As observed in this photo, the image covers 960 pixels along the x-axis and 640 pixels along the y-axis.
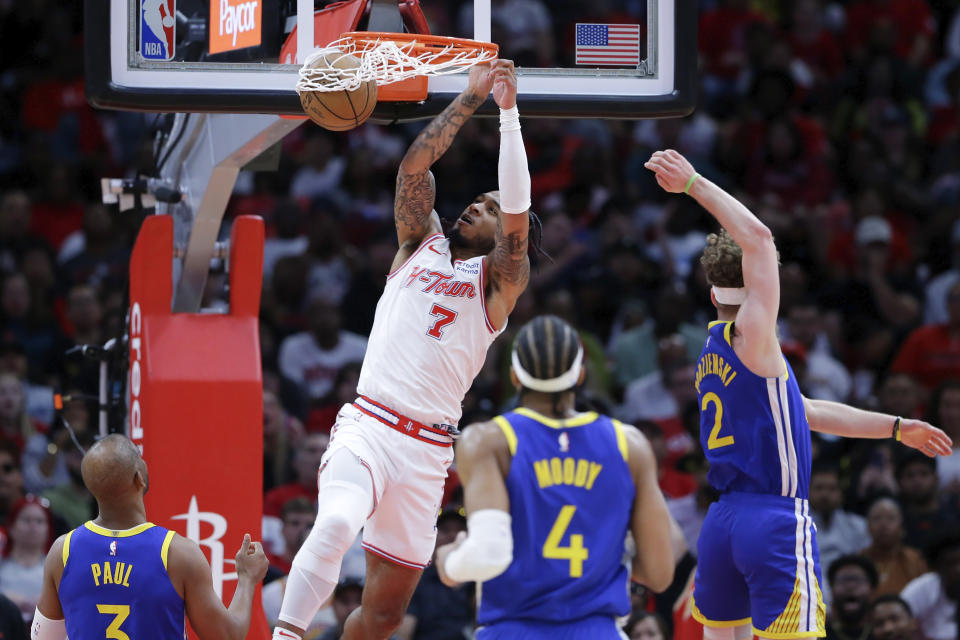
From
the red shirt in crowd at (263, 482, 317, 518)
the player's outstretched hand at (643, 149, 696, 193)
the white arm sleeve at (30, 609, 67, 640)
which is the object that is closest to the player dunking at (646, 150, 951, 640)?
the player's outstretched hand at (643, 149, 696, 193)

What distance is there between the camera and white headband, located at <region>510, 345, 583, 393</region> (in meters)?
4.87

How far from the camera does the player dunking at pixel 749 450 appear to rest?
5914mm

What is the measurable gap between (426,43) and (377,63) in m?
0.26

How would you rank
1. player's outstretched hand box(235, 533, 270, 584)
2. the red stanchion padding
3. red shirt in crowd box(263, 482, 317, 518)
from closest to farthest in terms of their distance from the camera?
player's outstretched hand box(235, 533, 270, 584) → the red stanchion padding → red shirt in crowd box(263, 482, 317, 518)

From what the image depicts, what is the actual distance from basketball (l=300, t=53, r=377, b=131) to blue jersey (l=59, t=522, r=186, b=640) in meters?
1.83

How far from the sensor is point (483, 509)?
4.69 m

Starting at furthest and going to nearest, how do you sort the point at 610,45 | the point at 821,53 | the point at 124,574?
the point at 821,53 → the point at 610,45 → the point at 124,574

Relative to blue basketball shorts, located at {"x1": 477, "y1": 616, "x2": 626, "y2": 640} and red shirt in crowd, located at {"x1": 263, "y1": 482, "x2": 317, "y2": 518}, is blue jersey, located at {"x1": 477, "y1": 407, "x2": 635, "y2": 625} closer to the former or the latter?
blue basketball shorts, located at {"x1": 477, "y1": 616, "x2": 626, "y2": 640}

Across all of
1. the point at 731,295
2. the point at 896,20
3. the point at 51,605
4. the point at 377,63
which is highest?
the point at 896,20

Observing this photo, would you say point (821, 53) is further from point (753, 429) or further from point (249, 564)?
point (249, 564)

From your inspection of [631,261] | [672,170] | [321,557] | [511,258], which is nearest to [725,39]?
[631,261]

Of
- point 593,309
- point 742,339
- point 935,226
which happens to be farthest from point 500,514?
point 935,226

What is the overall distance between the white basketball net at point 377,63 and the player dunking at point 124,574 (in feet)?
5.45

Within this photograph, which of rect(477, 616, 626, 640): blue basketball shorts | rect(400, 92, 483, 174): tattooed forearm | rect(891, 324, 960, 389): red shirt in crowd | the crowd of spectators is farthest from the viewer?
rect(891, 324, 960, 389): red shirt in crowd
